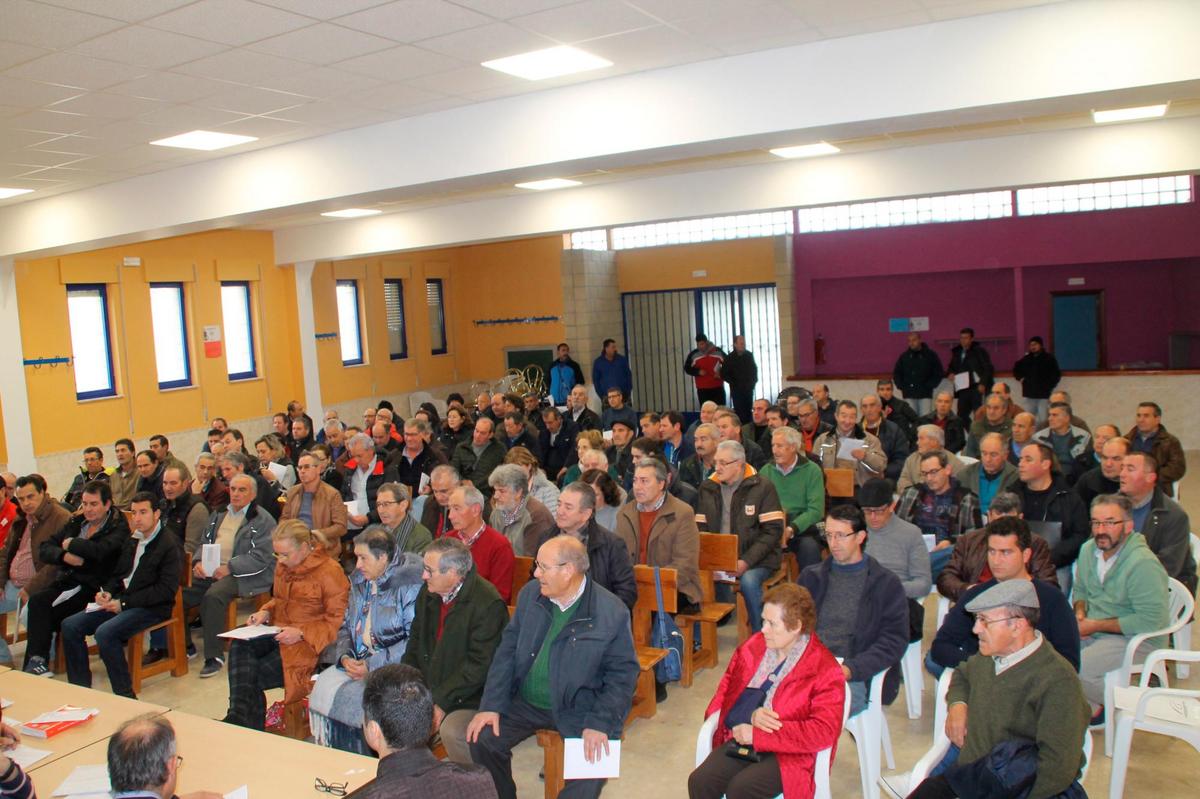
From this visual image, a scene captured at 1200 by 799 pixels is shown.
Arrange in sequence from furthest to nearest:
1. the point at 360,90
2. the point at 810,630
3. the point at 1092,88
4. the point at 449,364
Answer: the point at 449,364 → the point at 360,90 → the point at 1092,88 → the point at 810,630

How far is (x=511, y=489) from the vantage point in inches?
211

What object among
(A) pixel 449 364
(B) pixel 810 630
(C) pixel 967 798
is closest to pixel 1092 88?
(B) pixel 810 630

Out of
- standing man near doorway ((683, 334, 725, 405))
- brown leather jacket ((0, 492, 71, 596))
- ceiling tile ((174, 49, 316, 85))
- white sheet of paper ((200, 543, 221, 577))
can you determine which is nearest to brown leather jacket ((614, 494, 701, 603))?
white sheet of paper ((200, 543, 221, 577))

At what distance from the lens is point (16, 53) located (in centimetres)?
453

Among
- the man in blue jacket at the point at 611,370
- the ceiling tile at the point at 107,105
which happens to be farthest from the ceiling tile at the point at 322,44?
the man in blue jacket at the point at 611,370

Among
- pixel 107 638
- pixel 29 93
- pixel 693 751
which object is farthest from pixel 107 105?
pixel 693 751

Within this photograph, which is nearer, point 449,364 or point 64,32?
point 64,32

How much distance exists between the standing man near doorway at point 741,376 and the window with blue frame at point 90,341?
7979mm

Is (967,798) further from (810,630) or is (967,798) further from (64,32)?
(64,32)

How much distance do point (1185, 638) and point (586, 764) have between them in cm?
302

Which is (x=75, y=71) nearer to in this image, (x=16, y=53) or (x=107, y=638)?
(x=16, y=53)

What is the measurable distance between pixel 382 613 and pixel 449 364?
12.4m

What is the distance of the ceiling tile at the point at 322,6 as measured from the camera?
13.5 feet

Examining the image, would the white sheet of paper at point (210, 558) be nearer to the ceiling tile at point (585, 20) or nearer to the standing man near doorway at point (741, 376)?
the ceiling tile at point (585, 20)
